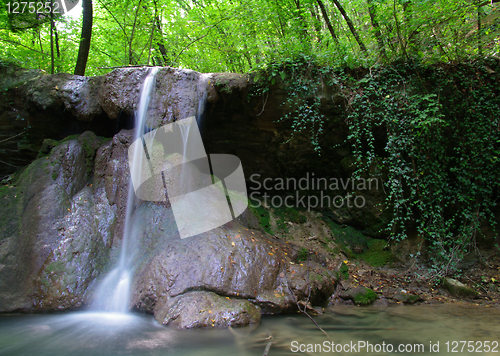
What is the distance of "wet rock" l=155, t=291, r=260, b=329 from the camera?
329cm

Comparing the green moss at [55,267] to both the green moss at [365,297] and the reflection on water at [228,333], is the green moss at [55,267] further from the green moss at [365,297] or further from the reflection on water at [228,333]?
the green moss at [365,297]

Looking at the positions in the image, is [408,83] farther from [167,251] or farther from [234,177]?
[167,251]

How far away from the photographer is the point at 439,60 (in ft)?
18.1

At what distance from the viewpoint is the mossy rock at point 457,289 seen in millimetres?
4551

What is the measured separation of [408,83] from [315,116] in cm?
202

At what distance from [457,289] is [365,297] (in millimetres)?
1664

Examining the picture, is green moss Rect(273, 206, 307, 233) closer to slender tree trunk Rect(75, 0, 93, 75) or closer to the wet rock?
the wet rock

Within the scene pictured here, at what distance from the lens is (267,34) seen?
24.4 feet

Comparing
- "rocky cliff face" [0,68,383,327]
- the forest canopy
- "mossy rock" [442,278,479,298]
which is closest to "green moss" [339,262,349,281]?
"rocky cliff face" [0,68,383,327]

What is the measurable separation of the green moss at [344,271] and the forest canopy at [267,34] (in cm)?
426

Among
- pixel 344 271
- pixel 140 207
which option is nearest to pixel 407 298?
pixel 344 271

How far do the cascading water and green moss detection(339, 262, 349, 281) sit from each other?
397cm
